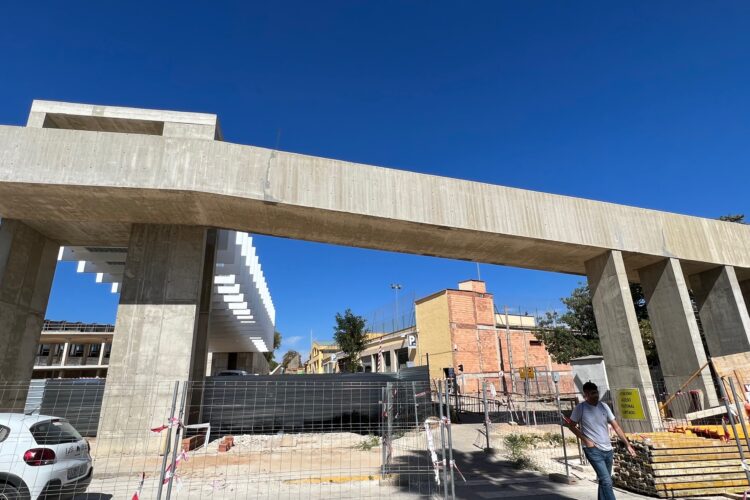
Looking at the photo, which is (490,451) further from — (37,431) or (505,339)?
(505,339)

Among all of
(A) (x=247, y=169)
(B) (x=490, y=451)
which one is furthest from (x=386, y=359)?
(A) (x=247, y=169)

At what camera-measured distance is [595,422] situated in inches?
221

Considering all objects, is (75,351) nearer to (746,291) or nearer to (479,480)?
(479,480)

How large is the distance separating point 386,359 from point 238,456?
3613cm

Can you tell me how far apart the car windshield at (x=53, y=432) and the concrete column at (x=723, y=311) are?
18955 millimetres

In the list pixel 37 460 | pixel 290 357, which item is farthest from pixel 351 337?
pixel 290 357

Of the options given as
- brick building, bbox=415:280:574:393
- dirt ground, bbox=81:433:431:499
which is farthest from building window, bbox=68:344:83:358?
dirt ground, bbox=81:433:431:499

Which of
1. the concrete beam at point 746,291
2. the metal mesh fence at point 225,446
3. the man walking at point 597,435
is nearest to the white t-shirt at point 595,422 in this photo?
the man walking at point 597,435

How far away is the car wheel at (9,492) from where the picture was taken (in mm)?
5281

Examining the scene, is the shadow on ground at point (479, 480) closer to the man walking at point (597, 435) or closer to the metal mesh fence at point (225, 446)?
the metal mesh fence at point (225, 446)

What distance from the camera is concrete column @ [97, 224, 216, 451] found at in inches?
420

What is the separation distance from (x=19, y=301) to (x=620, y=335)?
18283 mm

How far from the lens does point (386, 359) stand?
1802 inches

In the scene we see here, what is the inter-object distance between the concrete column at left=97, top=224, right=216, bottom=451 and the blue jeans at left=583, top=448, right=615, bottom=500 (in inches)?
382
